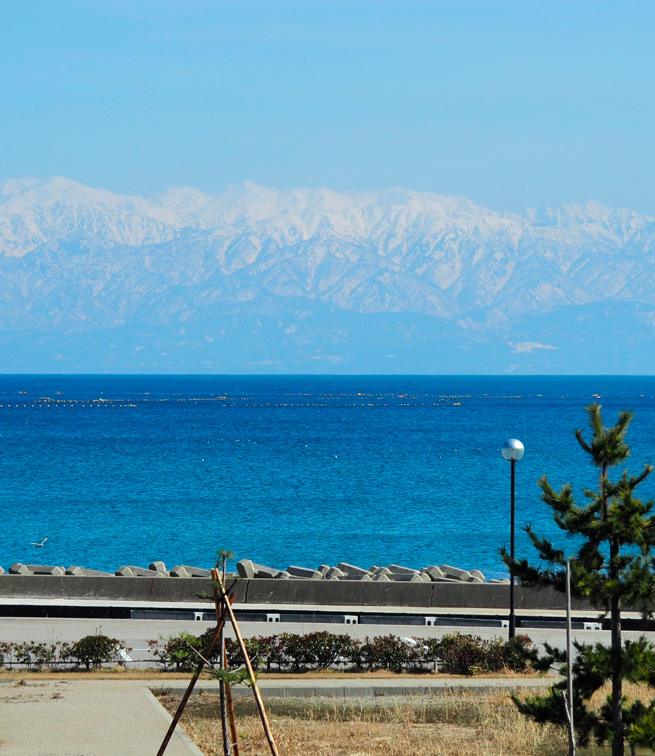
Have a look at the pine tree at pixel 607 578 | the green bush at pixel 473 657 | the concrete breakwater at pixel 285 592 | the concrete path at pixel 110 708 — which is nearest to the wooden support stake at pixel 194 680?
the concrete path at pixel 110 708

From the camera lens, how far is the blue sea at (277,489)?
49625 mm

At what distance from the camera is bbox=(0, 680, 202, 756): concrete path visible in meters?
13.7

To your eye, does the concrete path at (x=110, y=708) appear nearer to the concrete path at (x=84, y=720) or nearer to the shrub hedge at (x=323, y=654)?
the concrete path at (x=84, y=720)

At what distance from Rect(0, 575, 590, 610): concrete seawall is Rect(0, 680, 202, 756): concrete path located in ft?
31.0

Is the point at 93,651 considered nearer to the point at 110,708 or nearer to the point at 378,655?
the point at 110,708

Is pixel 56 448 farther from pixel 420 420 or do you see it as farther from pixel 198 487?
pixel 420 420

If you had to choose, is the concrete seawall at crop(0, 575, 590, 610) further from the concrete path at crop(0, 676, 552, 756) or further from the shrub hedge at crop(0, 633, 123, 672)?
the concrete path at crop(0, 676, 552, 756)

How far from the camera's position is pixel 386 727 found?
15523 mm

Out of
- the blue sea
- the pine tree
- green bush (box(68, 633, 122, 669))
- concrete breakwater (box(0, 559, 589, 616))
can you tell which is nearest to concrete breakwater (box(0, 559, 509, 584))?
concrete breakwater (box(0, 559, 589, 616))

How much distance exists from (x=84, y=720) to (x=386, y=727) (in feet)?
13.6

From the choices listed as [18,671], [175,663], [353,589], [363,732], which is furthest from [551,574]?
[353,589]

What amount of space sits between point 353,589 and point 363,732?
38.9 feet

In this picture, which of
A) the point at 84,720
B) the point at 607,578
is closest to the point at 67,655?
the point at 84,720

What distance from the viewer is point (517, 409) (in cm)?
18838
